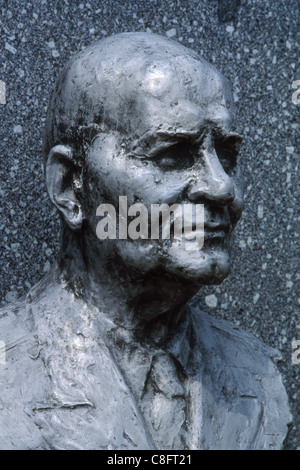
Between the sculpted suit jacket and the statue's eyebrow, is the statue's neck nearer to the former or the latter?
the sculpted suit jacket

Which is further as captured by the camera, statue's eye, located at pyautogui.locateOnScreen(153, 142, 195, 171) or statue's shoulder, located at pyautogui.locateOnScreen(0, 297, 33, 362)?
statue's shoulder, located at pyautogui.locateOnScreen(0, 297, 33, 362)

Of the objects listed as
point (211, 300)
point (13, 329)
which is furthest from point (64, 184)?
point (211, 300)

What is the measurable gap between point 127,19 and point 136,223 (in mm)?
901

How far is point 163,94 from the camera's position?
88.0 inches

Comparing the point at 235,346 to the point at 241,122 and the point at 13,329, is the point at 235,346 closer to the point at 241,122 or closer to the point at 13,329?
the point at 13,329

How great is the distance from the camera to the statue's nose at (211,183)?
88.0 inches

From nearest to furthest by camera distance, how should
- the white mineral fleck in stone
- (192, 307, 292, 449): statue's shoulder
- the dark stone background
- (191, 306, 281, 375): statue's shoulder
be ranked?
(192, 307, 292, 449): statue's shoulder < (191, 306, 281, 375): statue's shoulder < the dark stone background < the white mineral fleck in stone

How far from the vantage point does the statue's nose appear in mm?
2236

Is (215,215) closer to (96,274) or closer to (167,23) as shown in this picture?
(96,274)

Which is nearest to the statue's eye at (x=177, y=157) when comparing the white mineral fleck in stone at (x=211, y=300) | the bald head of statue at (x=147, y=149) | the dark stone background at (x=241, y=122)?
the bald head of statue at (x=147, y=149)

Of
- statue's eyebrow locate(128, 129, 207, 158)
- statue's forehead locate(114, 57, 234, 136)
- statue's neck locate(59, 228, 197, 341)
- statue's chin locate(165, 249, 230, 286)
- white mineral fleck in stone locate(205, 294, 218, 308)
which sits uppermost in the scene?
statue's forehead locate(114, 57, 234, 136)

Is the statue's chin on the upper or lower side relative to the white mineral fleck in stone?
upper

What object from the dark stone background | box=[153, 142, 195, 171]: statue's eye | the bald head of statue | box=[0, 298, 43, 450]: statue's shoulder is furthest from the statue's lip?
the dark stone background

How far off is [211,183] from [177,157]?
0.09 m
